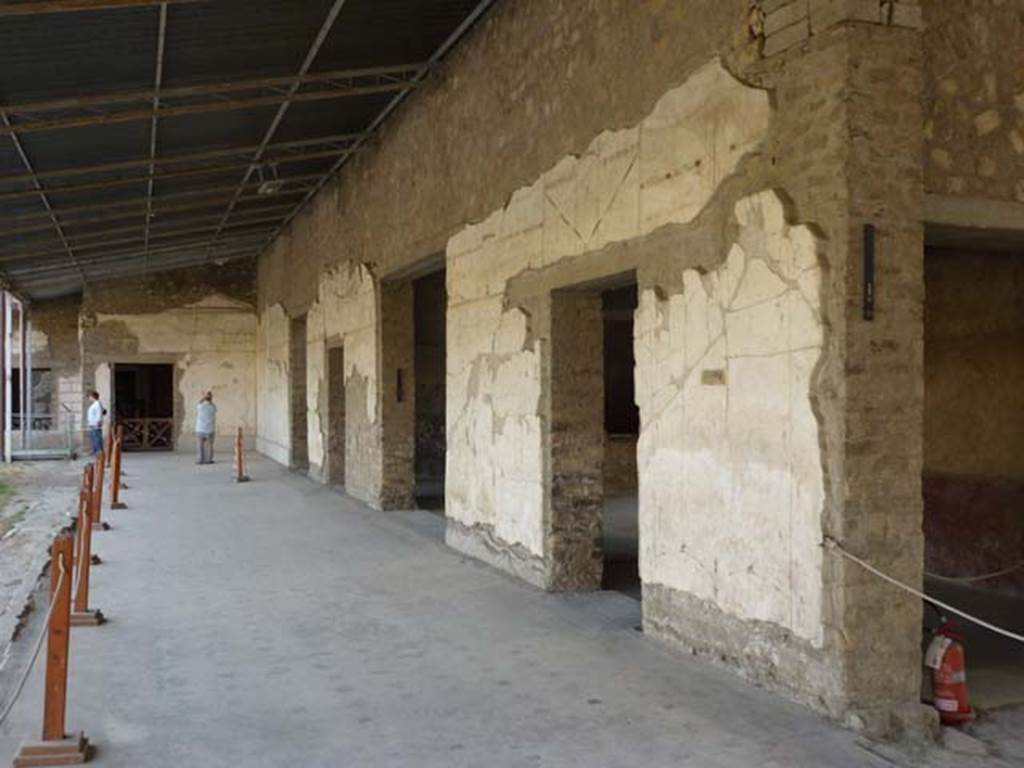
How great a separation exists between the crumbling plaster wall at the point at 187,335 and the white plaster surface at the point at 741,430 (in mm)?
20348

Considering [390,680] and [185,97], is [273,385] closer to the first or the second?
[185,97]

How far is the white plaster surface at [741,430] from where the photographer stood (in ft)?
16.0

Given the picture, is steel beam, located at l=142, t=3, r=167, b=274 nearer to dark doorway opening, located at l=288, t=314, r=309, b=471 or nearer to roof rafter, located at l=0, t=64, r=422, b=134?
roof rafter, located at l=0, t=64, r=422, b=134

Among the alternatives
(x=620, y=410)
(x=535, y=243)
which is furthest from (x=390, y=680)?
(x=620, y=410)

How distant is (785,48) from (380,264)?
845cm

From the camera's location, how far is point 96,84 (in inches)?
348

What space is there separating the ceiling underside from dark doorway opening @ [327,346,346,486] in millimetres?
2825

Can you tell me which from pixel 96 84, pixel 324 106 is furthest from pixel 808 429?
pixel 324 106

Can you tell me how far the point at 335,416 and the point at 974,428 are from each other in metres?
10.4

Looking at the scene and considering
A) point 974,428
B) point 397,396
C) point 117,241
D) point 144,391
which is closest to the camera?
point 974,428

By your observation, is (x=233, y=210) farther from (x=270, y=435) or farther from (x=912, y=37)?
(x=912, y=37)

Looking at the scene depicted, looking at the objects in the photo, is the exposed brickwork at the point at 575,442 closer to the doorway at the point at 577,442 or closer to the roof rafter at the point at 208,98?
the doorway at the point at 577,442

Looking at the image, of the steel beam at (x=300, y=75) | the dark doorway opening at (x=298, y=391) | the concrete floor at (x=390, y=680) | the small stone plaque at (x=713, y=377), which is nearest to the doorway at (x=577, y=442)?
the concrete floor at (x=390, y=680)

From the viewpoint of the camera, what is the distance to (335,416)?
16.2 metres
